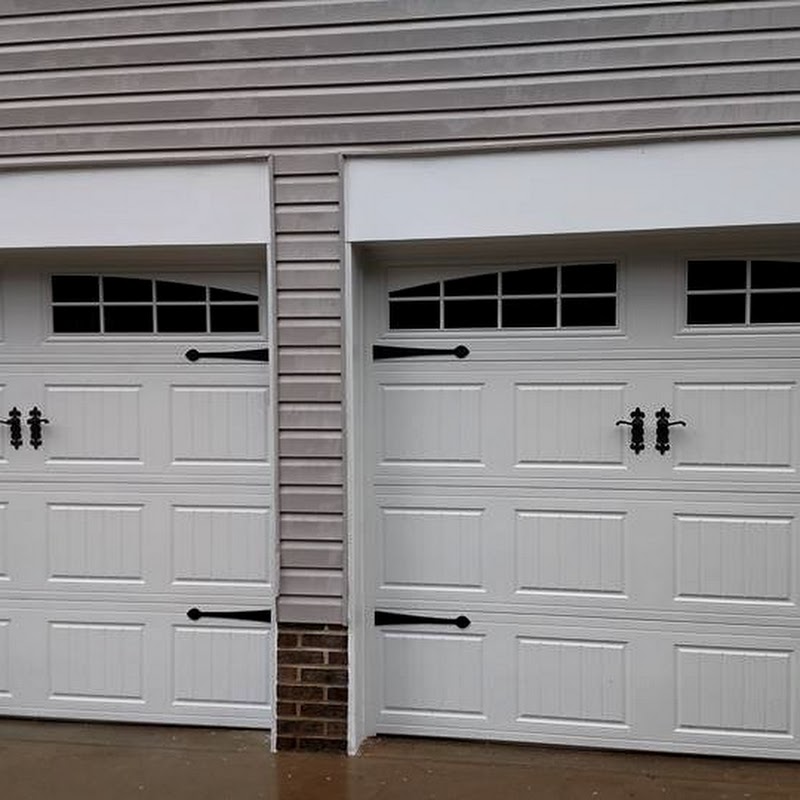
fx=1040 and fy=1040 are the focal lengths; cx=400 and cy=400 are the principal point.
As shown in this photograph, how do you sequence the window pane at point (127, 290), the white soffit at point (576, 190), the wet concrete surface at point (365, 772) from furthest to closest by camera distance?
1. the window pane at point (127, 290)
2. the wet concrete surface at point (365, 772)
3. the white soffit at point (576, 190)

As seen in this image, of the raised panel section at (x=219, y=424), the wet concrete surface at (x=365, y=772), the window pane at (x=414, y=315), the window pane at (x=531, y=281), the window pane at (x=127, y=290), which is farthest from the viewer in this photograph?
the window pane at (x=127, y=290)

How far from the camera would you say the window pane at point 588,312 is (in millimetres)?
4457

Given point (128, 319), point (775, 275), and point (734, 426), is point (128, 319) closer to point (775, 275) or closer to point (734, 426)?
point (734, 426)

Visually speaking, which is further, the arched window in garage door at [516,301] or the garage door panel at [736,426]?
the arched window in garage door at [516,301]

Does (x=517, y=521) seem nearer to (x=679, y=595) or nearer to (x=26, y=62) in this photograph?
(x=679, y=595)

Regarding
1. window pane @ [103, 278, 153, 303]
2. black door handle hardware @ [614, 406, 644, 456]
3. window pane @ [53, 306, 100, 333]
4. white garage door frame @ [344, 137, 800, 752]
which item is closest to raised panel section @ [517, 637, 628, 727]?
white garage door frame @ [344, 137, 800, 752]

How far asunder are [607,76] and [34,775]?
146 inches

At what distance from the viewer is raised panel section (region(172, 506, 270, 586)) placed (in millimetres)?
4750

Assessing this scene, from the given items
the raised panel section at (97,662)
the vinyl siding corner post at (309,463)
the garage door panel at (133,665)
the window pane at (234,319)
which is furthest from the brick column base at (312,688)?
the window pane at (234,319)

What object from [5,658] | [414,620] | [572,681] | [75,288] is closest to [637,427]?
[572,681]

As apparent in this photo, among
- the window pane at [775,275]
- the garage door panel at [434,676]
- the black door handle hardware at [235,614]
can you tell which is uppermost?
the window pane at [775,275]

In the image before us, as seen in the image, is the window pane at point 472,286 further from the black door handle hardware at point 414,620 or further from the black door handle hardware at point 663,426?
the black door handle hardware at point 414,620

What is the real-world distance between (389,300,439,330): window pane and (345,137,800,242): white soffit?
1.28ft

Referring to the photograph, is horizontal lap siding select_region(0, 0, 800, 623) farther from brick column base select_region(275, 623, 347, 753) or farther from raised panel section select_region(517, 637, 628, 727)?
raised panel section select_region(517, 637, 628, 727)
